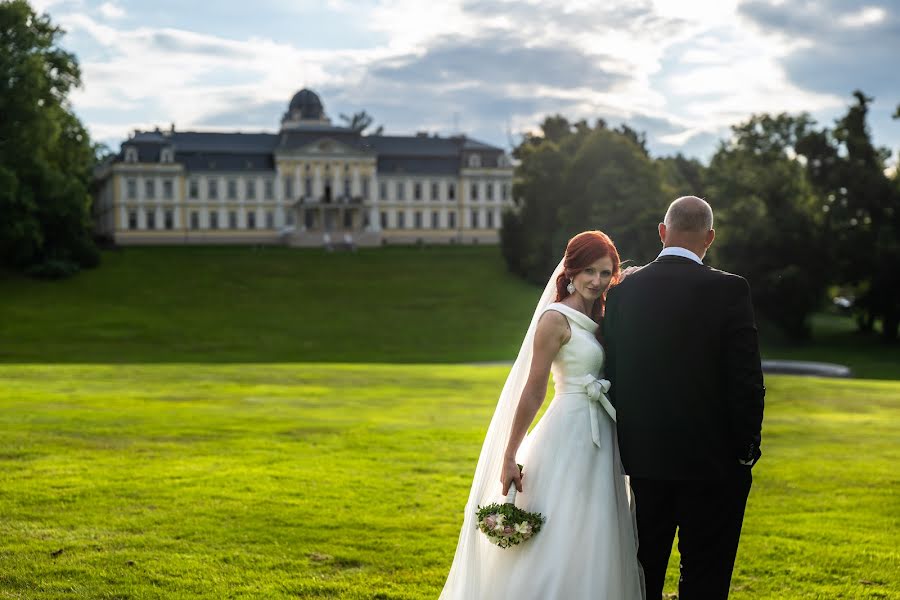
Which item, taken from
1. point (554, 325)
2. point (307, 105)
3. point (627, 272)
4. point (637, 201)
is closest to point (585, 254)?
point (627, 272)

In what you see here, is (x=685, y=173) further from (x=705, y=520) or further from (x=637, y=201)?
(x=705, y=520)

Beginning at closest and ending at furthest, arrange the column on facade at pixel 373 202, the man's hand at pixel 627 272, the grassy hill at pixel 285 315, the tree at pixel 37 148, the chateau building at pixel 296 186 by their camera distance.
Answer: the man's hand at pixel 627 272 → the grassy hill at pixel 285 315 → the tree at pixel 37 148 → the chateau building at pixel 296 186 → the column on facade at pixel 373 202

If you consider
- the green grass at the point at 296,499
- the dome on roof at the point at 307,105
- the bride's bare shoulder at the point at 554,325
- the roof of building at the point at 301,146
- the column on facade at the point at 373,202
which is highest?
the dome on roof at the point at 307,105

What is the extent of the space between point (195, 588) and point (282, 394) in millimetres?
9532

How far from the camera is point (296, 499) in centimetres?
726

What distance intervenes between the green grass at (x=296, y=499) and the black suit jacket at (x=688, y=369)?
1687 millimetres

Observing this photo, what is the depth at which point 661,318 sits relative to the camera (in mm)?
4070

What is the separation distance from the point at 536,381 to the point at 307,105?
279ft

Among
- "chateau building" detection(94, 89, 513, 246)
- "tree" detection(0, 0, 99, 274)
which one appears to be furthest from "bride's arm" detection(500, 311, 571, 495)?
"chateau building" detection(94, 89, 513, 246)

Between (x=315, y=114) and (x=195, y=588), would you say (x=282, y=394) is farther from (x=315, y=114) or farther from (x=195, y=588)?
(x=315, y=114)

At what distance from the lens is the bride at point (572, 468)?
432cm

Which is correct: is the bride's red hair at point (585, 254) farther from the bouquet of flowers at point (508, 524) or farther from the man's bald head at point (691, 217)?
the bouquet of flowers at point (508, 524)

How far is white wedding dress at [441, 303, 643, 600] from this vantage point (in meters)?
4.32

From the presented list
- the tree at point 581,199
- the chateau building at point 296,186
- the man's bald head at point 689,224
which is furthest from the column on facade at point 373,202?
the man's bald head at point 689,224
